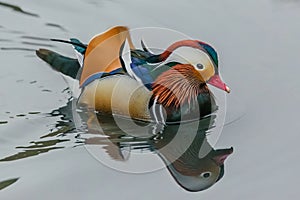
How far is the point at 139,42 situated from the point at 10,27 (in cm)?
82

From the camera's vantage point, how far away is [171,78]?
4.03 metres

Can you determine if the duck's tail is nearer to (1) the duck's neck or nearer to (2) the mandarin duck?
(2) the mandarin duck

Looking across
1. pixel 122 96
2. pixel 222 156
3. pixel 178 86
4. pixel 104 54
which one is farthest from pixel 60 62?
pixel 222 156

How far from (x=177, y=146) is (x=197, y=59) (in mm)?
410

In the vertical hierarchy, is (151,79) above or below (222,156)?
above

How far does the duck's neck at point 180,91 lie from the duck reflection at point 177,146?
82 mm

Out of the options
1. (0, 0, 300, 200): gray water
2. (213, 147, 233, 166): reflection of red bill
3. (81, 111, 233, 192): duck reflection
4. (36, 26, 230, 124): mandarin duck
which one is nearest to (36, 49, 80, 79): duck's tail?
(0, 0, 300, 200): gray water

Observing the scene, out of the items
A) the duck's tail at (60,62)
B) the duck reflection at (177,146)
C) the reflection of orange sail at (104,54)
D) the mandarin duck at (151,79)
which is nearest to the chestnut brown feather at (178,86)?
the mandarin duck at (151,79)

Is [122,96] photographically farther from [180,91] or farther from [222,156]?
[222,156]

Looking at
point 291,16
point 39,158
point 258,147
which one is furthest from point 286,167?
point 291,16

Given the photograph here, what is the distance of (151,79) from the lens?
4.00 meters

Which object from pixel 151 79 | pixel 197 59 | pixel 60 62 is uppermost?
pixel 197 59

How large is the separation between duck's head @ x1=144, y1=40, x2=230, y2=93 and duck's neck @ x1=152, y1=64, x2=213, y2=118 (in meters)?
0.03

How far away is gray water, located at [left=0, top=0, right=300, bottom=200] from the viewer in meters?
3.46
